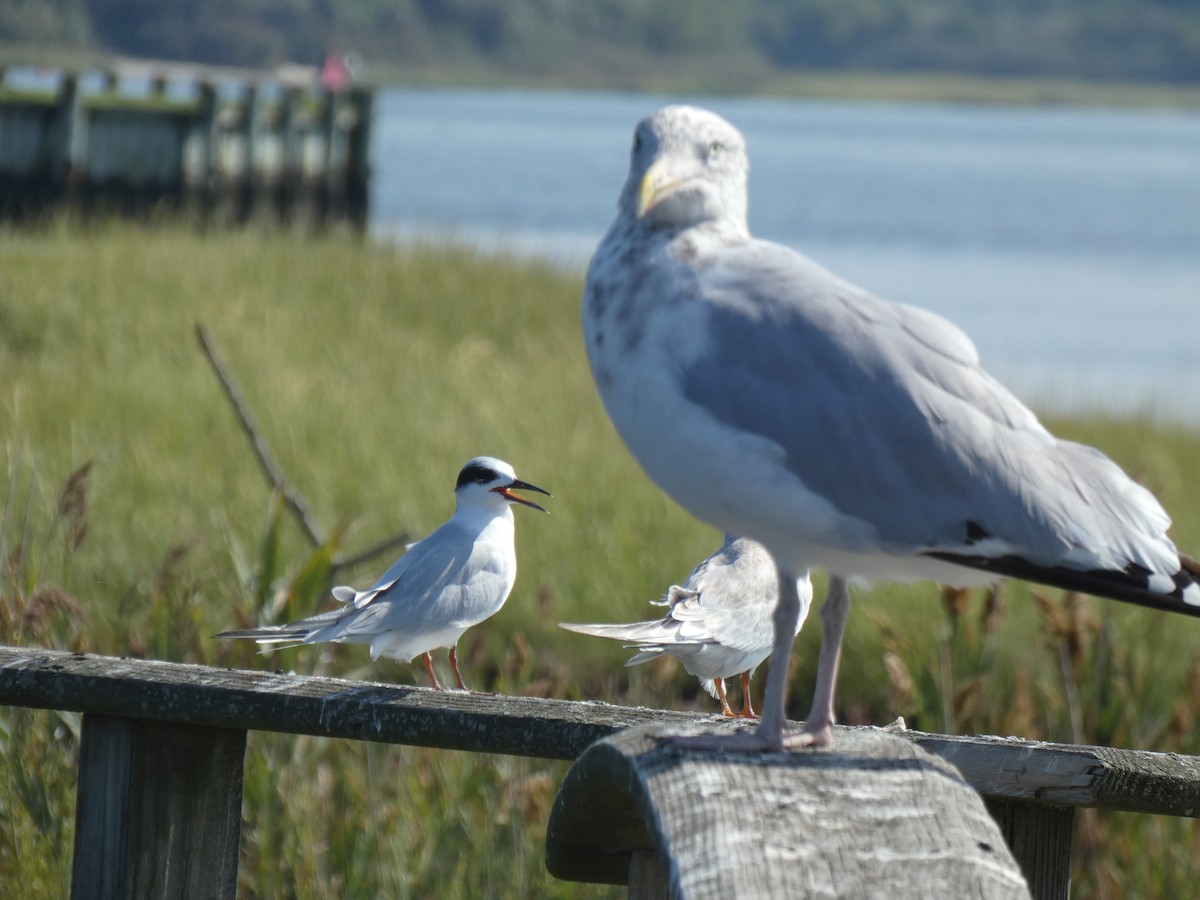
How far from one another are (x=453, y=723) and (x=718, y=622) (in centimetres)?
97

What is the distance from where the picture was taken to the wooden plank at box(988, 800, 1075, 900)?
2.79m

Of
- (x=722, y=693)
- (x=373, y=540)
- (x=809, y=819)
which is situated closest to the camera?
(x=809, y=819)

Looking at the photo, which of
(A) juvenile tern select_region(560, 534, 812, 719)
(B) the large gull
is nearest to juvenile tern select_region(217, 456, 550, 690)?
(A) juvenile tern select_region(560, 534, 812, 719)

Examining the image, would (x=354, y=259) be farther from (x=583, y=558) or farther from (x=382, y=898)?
(x=382, y=898)

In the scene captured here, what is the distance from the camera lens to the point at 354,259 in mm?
15820

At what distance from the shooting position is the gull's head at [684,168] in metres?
2.40

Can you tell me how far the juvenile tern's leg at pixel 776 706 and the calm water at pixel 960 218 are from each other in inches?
496

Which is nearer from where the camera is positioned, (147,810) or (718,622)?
(147,810)

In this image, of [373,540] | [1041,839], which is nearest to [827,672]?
[1041,839]

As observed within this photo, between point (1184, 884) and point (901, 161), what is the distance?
7559 cm

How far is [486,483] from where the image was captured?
11.5ft

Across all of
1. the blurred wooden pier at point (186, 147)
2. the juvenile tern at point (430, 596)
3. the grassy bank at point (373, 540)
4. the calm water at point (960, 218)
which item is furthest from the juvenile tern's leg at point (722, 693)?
the blurred wooden pier at point (186, 147)

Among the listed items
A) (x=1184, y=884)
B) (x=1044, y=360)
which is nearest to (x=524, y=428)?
(x=1184, y=884)

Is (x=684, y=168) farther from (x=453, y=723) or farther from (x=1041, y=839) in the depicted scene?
(x=1041, y=839)
